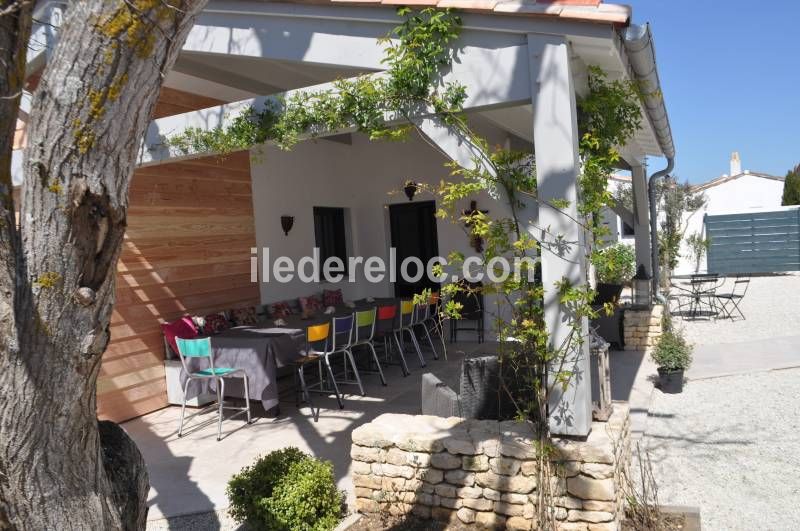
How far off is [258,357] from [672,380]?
390cm

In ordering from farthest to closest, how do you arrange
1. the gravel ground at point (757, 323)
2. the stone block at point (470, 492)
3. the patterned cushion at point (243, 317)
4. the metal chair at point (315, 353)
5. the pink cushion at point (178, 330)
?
1. the gravel ground at point (757, 323)
2. the patterned cushion at point (243, 317)
3. the pink cushion at point (178, 330)
4. the metal chair at point (315, 353)
5. the stone block at point (470, 492)

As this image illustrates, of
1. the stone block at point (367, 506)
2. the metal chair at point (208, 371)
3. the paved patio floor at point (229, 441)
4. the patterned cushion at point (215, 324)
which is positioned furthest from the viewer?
the patterned cushion at point (215, 324)

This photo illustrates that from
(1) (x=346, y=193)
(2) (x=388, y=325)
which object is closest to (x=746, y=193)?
(1) (x=346, y=193)

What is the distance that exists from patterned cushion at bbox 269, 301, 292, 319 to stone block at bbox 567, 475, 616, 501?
493 cm

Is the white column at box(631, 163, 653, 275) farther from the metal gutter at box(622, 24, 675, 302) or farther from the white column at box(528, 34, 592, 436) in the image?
the white column at box(528, 34, 592, 436)

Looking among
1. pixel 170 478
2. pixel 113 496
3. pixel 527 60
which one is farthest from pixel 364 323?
pixel 113 496

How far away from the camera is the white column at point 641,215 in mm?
8430

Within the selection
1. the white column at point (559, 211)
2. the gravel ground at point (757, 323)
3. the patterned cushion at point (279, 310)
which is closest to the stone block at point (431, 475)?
the white column at point (559, 211)

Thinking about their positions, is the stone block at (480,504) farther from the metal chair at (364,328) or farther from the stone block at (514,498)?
the metal chair at (364,328)

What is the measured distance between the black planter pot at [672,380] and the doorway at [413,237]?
180 inches

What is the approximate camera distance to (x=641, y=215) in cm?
879

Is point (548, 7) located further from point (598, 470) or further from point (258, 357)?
point (258, 357)

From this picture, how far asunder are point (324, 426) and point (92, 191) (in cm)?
399

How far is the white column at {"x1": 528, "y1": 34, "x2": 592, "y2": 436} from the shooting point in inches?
121
